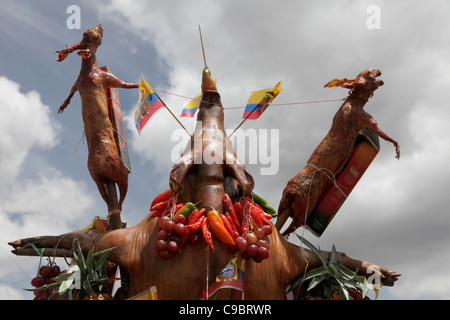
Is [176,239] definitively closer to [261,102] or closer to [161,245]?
[161,245]

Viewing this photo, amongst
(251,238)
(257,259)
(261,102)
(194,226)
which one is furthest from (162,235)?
(261,102)

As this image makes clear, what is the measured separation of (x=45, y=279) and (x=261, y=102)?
150 inches

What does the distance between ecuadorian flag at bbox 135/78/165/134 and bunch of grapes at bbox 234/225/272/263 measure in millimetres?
2296

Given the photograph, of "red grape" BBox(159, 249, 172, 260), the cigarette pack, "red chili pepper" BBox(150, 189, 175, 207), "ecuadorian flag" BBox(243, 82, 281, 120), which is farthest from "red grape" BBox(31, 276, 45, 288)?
the cigarette pack

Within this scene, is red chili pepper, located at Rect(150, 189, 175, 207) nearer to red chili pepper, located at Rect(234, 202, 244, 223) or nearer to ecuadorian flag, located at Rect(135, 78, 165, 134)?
red chili pepper, located at Rect(234, 202, 244, 223)

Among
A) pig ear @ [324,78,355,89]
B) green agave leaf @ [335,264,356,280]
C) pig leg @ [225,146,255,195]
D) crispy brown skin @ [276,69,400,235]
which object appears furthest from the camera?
pig ear @ [324,78,355,89]

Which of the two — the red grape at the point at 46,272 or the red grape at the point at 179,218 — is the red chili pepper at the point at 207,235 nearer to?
the red grape at the point at 179,218

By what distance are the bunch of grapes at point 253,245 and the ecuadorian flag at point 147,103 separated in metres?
2.30

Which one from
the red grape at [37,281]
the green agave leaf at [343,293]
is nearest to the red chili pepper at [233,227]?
the green agave leaf at [343,293]

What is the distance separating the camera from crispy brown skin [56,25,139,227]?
20.0ft

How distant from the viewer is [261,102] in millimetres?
6391
